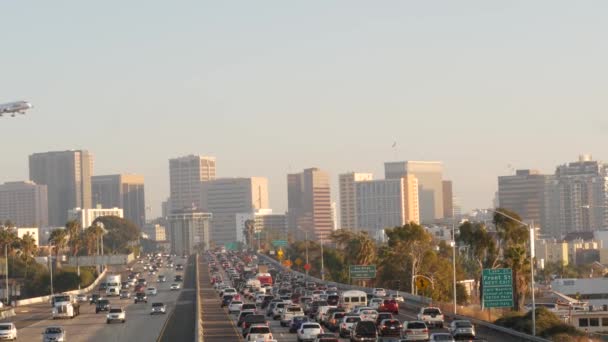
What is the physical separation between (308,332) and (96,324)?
32182mm

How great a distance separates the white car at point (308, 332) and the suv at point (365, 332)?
216cm

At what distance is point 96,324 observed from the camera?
96188 millimetres

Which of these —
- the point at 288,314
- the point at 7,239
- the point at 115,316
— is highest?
the point at 7,239

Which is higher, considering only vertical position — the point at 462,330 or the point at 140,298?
the point at 462,330

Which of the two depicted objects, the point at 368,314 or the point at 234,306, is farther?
the point at 234,306

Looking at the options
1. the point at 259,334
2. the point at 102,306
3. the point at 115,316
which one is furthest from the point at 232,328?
the point at 102,306

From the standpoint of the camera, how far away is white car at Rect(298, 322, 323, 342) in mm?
67688

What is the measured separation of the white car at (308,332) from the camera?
67.7 m

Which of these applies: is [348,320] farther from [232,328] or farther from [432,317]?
[232,328]

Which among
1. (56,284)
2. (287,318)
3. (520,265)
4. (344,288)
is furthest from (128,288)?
(287,318)

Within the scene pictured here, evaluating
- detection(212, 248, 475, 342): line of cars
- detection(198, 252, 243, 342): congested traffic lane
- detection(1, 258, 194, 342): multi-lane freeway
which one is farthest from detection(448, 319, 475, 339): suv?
detection(1, 258, 194, 342): multi-lane freeway

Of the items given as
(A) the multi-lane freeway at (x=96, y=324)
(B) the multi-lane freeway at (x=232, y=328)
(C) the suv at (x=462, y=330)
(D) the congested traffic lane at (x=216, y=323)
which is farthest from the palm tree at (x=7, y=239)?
(C) the suv at (x=462, y=330)

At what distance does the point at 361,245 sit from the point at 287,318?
296ft

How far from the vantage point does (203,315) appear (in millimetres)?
101062
